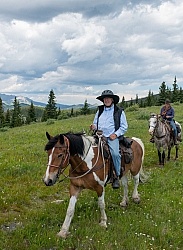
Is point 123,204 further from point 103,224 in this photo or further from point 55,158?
point 55,158

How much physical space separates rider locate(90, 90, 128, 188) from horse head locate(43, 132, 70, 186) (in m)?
1.87

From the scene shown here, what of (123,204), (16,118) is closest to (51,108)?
(16,118)

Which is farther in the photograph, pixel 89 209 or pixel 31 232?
pixel 89 209

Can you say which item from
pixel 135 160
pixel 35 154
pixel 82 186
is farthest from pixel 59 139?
pixel 35 154

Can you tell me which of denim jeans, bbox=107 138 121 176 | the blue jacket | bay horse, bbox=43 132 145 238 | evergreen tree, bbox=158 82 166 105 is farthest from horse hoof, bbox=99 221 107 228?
evergreen tree, bbox=158 82 166 105

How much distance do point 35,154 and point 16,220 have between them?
8.19m

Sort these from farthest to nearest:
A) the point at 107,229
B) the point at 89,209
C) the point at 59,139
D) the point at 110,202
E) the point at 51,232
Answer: the point at 110,202 < the point at 89,209 < the point at 107,229 < the point at 51,232 < the point at 59,139

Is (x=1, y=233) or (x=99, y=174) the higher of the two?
(x=99, y=174)

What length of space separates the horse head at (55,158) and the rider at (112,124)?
1.87 meters

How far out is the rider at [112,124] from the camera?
306 inches

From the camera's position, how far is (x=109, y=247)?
618cm

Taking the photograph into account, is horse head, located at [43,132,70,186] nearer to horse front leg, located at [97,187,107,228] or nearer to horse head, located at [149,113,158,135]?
horse front leg, located at [97,187,107,228]

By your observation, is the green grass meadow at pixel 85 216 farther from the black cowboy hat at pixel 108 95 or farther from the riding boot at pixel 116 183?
the black cowboy hat at pixel 108 95

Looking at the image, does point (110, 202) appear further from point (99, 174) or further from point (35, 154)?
point (35, 154)
